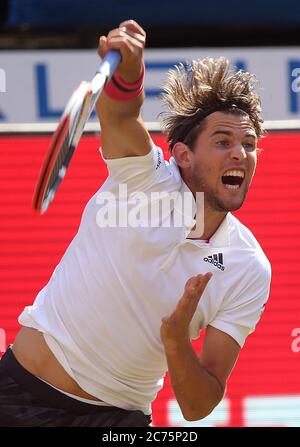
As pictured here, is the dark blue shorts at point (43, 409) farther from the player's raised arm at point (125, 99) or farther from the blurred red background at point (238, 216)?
the blurred red background at point (238, 216)

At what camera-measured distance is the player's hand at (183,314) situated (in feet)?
8.74

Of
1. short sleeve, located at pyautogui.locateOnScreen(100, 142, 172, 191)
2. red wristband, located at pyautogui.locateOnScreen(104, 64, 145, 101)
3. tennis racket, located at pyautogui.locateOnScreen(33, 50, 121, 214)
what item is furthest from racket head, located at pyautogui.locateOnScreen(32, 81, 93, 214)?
short sleeve, located at pyautogui.locateOnScreen(100, 142, 172, 191)

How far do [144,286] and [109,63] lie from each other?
2.32 ft

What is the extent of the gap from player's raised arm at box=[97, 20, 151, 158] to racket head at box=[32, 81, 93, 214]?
0.17 m

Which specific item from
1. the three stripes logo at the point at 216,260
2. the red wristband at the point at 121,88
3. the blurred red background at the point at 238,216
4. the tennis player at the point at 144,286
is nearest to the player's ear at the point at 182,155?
the tennis player at the point at 144,286

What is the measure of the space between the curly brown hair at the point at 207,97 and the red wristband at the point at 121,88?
1.43 ft

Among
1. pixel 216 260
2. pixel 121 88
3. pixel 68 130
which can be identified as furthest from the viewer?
pixel 216 260

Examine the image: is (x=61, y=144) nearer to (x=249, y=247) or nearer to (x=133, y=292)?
(x=133, y=292)

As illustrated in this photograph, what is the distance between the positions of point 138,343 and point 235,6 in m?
2.62

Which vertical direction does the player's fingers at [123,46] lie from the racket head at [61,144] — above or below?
above

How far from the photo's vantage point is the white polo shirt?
9.62 ft

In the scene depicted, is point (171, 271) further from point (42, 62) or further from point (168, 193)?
point (42, 62)

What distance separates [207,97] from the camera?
3.16m

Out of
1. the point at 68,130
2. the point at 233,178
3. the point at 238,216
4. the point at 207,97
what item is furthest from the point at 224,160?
the point at 238,216
